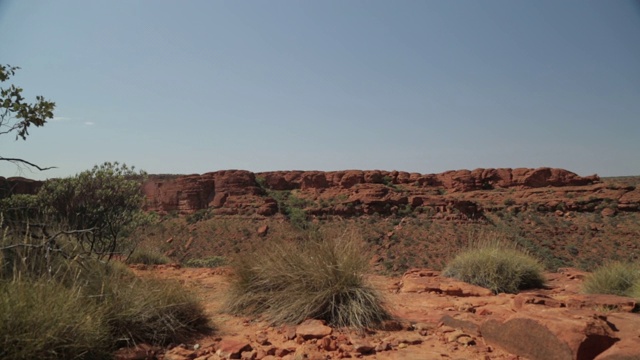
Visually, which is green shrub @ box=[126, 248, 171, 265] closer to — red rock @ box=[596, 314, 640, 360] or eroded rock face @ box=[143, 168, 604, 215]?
red rock @ box=[596, 314, 640, 360]

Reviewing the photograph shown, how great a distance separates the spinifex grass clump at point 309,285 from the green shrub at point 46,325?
2142mm

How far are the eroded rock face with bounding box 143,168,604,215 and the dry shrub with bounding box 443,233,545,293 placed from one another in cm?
3042

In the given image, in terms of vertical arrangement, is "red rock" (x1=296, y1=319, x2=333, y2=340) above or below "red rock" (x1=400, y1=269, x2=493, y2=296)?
above

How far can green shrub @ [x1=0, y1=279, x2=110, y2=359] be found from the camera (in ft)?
8.52

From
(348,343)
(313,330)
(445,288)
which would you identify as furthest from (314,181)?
(348,343)

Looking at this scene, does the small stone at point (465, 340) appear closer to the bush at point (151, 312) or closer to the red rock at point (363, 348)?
the red rock at point (363, 348)

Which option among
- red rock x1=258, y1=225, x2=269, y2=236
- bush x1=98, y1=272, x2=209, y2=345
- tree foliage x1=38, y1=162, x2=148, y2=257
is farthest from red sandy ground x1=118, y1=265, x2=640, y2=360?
red rock x1=258, y1=225, x2=269, y2=236

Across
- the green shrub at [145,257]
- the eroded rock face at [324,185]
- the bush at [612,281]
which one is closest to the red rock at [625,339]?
the bush at [612,281]

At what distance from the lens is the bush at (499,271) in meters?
7.67

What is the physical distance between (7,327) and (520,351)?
4.26m

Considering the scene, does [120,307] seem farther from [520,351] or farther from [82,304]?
[520,351]

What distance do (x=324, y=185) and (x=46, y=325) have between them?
47927 mm

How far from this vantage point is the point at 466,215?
114 feet

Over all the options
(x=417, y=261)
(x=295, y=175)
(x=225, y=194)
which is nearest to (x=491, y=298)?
(x=417, y=261)
